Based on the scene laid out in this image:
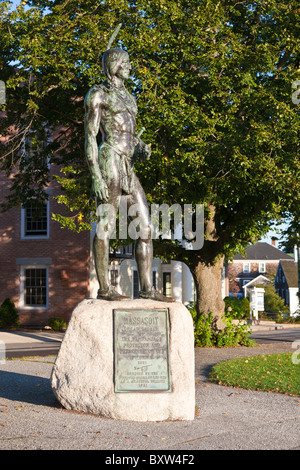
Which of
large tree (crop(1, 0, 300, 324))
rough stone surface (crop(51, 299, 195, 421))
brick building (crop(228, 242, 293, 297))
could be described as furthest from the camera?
brick building (crop(228, 242, 293, 297))

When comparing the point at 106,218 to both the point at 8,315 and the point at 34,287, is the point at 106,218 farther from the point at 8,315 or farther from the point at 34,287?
the point at 34,287

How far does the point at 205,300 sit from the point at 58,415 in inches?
419

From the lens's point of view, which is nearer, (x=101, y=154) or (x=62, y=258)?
(x=101, y=154)

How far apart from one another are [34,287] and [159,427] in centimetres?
2318

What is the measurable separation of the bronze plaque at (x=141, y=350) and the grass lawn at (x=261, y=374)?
111 inches

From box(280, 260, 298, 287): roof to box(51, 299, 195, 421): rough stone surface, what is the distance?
243 feet

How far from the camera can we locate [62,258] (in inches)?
1098

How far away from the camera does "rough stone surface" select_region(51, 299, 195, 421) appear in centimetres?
612

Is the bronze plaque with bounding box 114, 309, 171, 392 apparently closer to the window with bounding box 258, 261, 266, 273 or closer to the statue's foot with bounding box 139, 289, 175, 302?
the statue's foot with bounding box 139, 289, 175, 302

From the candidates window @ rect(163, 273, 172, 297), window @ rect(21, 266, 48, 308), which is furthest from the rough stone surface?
window @ rect(163, 273, 172, 297)

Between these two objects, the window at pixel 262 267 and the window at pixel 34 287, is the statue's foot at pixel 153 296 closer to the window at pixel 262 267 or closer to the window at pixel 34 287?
the window at pixel 34 287
